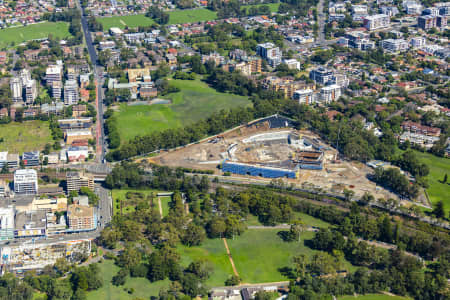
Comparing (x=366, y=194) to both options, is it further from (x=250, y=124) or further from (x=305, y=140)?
(x=250, y=124)

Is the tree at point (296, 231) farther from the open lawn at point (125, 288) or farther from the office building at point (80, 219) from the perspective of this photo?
the office building at point (80, 219)

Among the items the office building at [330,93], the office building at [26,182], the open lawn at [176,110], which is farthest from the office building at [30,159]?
the office building at [330,93]

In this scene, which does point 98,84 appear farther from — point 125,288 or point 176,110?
point 125,288

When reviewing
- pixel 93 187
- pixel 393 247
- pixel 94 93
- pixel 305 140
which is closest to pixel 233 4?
pixel 94 93

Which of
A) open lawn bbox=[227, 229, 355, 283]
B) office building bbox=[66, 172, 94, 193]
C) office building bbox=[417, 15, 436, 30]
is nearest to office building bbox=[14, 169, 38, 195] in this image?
office building bbox=[66, 172, 94, 193]

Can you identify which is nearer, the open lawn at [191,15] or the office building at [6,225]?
the office building at [6,225]

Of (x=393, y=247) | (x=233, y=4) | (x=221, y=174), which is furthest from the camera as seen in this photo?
(x=233, y=4)

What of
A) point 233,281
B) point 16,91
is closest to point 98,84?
point 16,91
